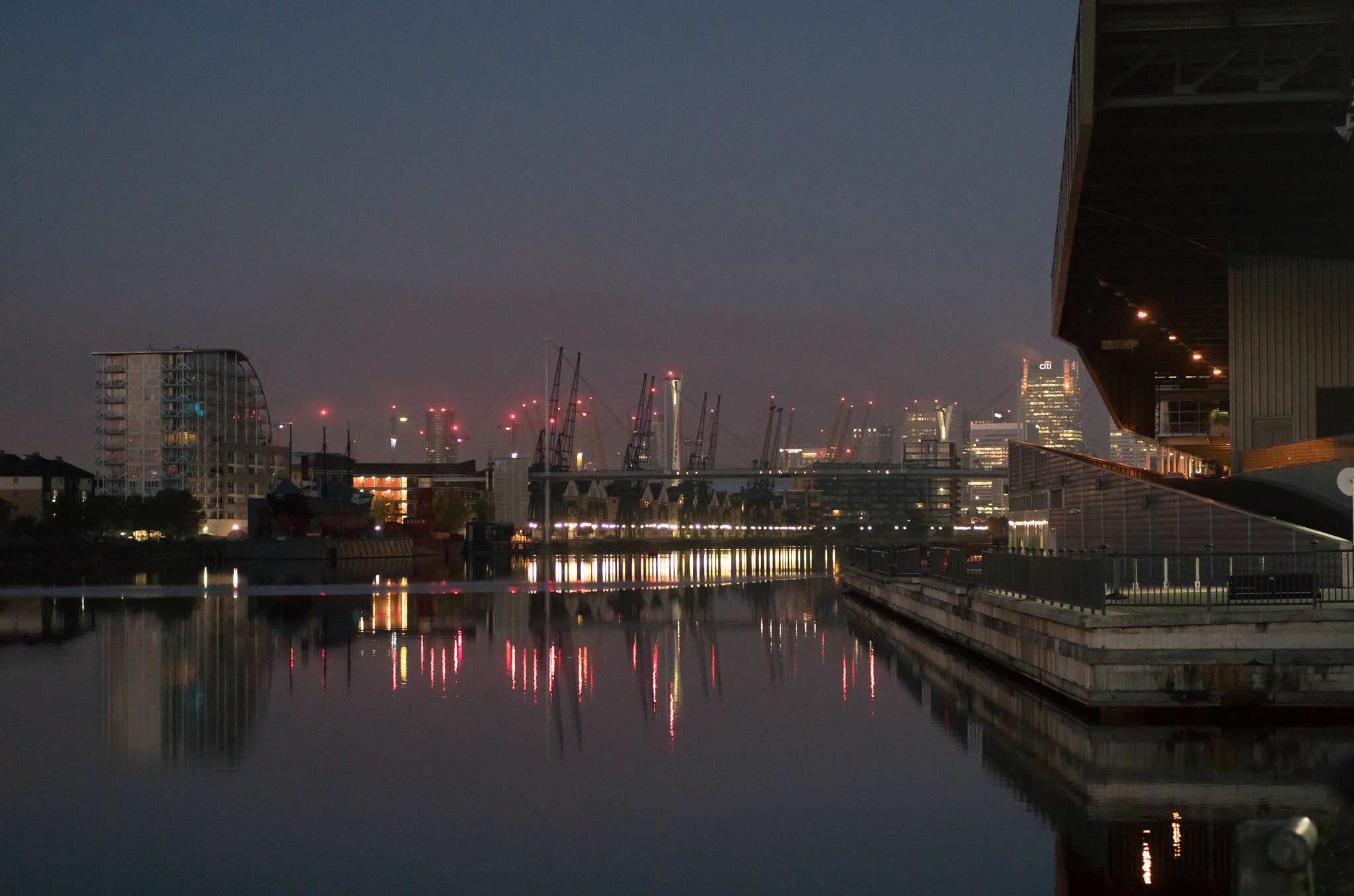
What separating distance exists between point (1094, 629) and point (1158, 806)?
179 inches

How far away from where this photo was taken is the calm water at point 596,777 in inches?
428

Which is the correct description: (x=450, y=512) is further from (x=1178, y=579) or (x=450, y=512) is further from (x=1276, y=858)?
(x=1276, y=858)

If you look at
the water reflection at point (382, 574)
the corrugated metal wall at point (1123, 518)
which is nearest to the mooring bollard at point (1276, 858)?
the corrugated metal wall at point (1123, 518)

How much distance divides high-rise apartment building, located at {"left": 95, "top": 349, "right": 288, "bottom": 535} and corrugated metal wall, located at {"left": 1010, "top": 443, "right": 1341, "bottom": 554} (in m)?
136

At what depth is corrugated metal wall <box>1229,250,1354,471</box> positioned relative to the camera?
35.9m

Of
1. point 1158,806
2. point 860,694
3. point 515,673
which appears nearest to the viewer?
point 1158,806

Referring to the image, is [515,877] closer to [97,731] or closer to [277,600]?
[97,731]

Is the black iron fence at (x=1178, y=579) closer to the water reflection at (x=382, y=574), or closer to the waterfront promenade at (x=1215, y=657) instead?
the waterfront promenade at (x=1215, y=657)

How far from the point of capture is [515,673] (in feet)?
77.8

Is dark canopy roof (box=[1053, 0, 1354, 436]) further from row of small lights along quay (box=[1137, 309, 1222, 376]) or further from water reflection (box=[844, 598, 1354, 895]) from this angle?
water reflection (box=[844, 598, 1354, 895])

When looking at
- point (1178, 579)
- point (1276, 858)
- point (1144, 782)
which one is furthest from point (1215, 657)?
point (1276, 858)

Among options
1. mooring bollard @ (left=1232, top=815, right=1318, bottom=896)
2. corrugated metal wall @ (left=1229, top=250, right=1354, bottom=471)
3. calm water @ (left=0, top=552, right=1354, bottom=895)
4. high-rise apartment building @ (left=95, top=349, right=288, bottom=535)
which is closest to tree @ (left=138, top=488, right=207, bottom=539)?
high-rise apartment building @ (left=95, top=349, right=288, bottom=535)

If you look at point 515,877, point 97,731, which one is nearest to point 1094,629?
point 515,877

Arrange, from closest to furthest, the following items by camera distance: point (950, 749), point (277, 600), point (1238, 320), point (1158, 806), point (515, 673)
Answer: point (1158, 806) < point (950, 749) < point (515, 673) < point (1238, 320) < point (277, 600)
